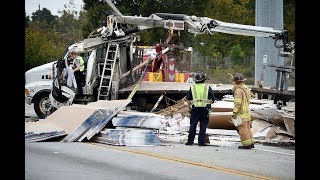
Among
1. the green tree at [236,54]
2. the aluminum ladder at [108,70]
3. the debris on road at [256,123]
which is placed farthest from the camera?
the green tree at [236,54]

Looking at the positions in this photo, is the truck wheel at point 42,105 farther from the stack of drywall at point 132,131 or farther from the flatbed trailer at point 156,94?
the stack of drywall at point 132,131

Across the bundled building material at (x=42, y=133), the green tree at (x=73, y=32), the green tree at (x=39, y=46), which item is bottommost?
the bundled building material at (x=42, y=133)

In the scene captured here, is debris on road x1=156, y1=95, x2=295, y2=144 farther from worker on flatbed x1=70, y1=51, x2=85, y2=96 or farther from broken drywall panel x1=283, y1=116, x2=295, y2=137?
worker on flatbed x1=70, y1=51, x2=85, y2=96

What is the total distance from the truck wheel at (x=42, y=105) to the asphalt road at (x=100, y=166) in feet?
15.5

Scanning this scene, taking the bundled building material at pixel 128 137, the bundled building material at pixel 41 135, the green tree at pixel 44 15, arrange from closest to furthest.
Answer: the green tree at pixel 44 15 → the bundled building material at pixel 128 137 → the bundled building material at pixel 41 135

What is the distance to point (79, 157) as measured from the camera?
870 cm

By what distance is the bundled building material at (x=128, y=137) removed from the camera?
1023cm

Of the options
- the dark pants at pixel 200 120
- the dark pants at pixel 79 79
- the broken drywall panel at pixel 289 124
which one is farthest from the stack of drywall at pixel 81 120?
the broken drywall panel at pixel 289 124

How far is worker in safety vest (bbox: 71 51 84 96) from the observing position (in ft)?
46.4

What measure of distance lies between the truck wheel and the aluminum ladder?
125cm

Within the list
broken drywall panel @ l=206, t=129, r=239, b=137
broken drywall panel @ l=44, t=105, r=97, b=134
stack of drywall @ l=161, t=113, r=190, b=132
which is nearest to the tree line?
broken drywall panel @ l=44, t=105, r=97, b=134

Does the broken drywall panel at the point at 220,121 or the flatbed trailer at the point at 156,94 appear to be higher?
the flatbed trailer at the point at 156,94
